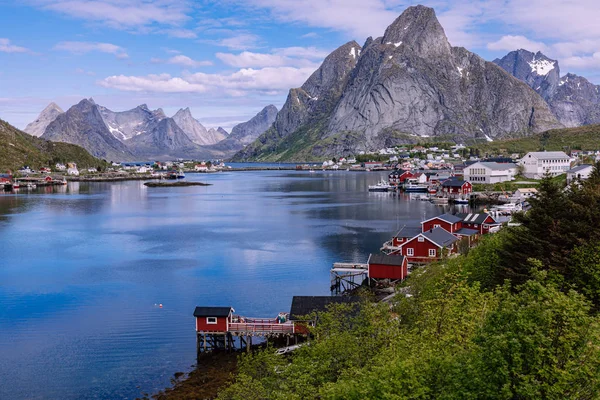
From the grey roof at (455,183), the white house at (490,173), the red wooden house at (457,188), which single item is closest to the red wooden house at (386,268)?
the red wooden house at (457,188)

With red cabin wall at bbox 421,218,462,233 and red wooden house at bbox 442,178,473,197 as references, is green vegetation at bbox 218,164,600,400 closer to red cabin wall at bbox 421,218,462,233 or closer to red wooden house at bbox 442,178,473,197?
red cabin wall at bbox 421,218,462,233

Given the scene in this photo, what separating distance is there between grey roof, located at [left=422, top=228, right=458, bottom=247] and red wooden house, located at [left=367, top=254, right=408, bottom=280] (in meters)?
5.54

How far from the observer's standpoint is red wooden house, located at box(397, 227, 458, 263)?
153ft

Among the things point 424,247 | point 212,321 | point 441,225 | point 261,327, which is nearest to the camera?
point 261,327

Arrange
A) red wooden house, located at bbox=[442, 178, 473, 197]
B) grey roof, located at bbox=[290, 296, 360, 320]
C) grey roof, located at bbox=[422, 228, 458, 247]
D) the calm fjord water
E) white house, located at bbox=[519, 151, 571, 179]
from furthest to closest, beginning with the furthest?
white house, located at bbox=[519, 151, 571, 179], red wooden house, located at bbox=[442, 178, 473, 197], grey roof, located at bbox=[422, 228, 458, 247], grey roof, located at bbox=[290, 296, 360, 320], the calm fjord water

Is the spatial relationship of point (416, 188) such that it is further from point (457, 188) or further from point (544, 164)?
point (544, 164)

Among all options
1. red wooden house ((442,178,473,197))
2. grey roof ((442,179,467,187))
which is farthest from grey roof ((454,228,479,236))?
grey roof ((442,179,467,187))

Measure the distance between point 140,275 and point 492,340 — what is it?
137ft

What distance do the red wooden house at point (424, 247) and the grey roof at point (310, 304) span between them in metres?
15.7

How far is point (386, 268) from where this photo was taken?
43062 mm

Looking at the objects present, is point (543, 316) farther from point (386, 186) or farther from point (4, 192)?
point (4, 192)

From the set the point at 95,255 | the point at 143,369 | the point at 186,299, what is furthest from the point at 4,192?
the point at 143,369

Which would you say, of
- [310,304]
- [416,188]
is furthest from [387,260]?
[416,188]

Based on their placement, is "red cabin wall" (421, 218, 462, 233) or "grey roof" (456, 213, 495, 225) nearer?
"red cabin wall" (421, 218, 462, 233)
